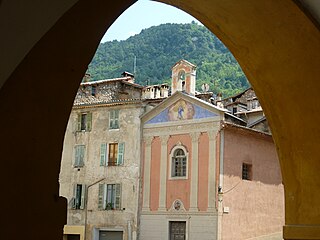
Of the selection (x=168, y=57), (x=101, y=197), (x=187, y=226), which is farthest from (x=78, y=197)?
(x=168, y=57)

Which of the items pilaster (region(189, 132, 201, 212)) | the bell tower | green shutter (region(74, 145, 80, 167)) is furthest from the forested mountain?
pilaster (region(189, 132, 201, 212))

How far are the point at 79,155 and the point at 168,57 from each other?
29.3m

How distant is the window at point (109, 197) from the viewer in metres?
26.2

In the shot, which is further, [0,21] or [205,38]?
[205,38]

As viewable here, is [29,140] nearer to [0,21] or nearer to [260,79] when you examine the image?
[0,21]

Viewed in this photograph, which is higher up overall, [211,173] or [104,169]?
[104,169]

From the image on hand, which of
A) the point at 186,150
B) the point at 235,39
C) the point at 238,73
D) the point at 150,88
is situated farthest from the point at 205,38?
the point at 235,39

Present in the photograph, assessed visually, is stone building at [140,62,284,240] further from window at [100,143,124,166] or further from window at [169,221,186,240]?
window at [100,143,124,166]

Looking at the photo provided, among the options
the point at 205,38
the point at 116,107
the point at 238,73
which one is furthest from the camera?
the point at 205,38

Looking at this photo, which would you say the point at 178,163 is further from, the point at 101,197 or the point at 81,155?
the point at 81,155

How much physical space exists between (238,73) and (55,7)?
50.8 m

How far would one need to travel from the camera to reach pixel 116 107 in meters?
27.3

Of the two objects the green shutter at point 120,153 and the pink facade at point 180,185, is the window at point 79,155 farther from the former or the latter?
the pink facade at point 180,185

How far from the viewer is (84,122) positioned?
2841 centimetres
